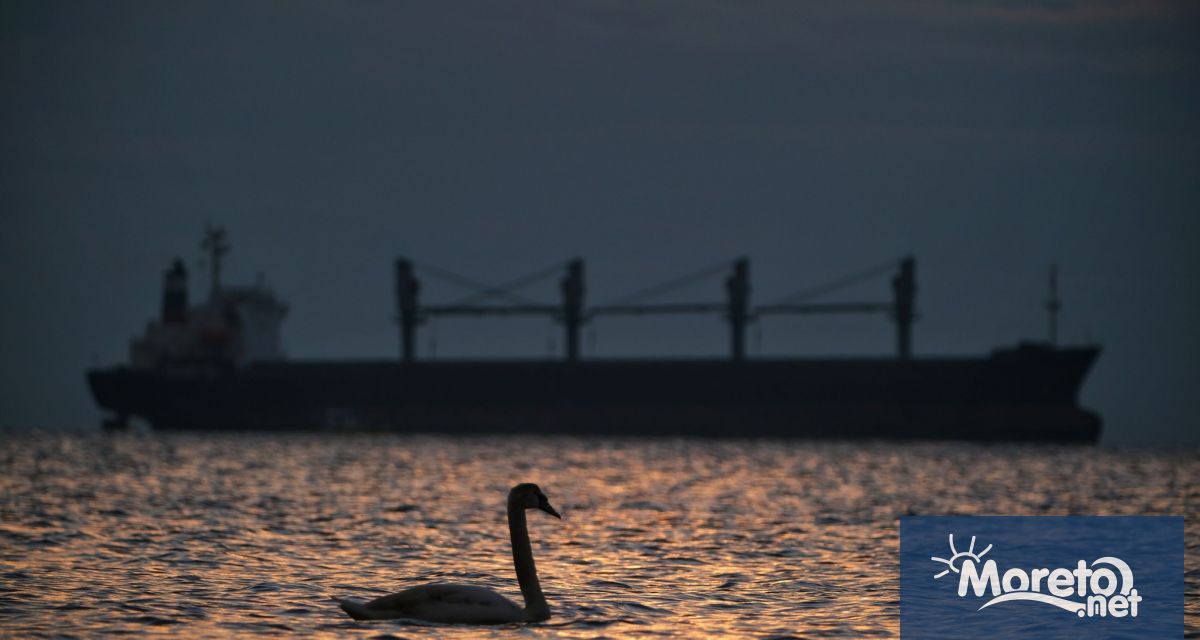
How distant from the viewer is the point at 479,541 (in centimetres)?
2150

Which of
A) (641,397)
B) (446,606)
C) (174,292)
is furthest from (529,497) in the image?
(174,292)

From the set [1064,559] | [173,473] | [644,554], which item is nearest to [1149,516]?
[1064,559]

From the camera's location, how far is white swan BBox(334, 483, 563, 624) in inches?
520

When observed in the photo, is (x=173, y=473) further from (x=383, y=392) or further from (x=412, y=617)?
(x=383, y=392)

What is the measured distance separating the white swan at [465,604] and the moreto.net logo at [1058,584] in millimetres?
4851

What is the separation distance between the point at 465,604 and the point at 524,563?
73 centimetres

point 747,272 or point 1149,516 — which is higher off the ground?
point 747,272

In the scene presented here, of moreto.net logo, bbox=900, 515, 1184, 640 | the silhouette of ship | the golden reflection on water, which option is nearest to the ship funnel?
the silhouette of ship

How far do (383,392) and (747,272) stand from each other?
30.7 metres

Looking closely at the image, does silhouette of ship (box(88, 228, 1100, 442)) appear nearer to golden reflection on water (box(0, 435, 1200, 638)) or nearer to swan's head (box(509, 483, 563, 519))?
golden reflection on water (box(0, 435, 1200, 638))

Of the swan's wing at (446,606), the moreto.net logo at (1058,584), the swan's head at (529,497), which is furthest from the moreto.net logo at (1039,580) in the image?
the swan's wing at (446,606)

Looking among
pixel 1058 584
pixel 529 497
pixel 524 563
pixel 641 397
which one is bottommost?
pixel 1058 584

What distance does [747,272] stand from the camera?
11369 cm

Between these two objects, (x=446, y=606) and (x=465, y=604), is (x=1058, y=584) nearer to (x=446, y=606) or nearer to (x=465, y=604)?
(x=465, y=604)
